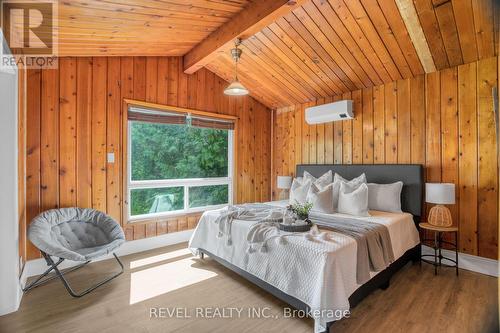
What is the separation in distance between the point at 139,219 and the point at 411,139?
3.92m

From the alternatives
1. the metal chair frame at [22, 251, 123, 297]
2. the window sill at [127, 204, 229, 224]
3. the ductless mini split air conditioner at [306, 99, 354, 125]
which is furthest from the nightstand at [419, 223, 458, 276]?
the metal chair frame at [22, 251, 123, 297]

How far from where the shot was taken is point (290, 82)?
4.18 m

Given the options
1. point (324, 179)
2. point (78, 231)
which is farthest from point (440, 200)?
point (78, 231)

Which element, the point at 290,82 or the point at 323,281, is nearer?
the point at 323,281

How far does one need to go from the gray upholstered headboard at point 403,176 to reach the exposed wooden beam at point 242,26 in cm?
239

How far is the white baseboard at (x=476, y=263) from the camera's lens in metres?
2.81

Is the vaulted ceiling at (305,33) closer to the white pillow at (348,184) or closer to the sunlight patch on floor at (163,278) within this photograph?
the white pillow at (348,184)

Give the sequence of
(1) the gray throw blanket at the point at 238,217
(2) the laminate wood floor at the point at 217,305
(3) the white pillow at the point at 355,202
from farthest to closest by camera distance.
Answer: (3) the white pillow at the point at 355,202 → (1) the gray throw blanket at the point at 238,217 → (2) the laminate wood floor at the point at 217,305

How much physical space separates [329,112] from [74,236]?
12.5 ft

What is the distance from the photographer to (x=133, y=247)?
3537 millimetres

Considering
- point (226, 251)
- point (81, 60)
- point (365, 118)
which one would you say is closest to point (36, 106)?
point (81, 60)

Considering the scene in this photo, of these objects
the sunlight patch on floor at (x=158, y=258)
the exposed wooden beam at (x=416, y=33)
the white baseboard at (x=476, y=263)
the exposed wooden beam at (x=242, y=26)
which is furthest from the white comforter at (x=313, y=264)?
the exposed wooden beam at (x=242, y=26)

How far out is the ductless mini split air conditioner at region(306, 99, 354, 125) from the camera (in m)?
3.88

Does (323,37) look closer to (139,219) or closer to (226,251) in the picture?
(226,251)
